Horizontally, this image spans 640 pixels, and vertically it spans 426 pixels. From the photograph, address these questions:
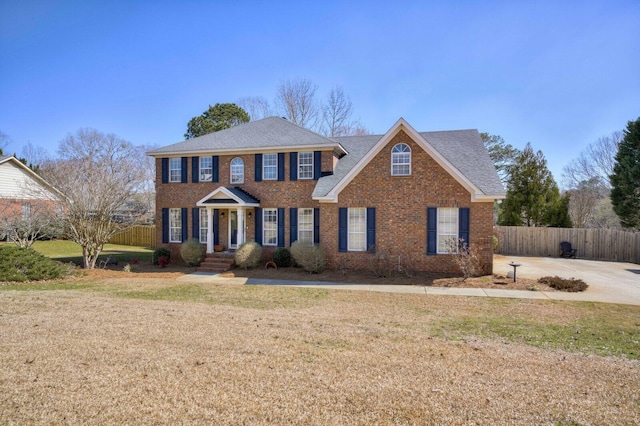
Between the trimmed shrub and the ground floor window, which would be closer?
the trimmed shrub

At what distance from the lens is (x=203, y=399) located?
443 cm

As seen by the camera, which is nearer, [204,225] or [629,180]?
[204,225]

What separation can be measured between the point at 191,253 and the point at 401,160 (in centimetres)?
1084

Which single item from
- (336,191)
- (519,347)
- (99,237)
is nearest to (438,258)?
(336,191)

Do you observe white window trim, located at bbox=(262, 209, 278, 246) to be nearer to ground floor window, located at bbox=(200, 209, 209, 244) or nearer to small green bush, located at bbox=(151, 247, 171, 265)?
ground floor window, located at bbox=(200, 209, 209, 244)

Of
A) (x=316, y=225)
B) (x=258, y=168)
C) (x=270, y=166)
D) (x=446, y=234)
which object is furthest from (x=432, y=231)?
(x=258, y=168)

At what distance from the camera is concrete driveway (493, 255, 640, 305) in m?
11.7

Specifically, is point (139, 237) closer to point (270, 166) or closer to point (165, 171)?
point (165, 171)

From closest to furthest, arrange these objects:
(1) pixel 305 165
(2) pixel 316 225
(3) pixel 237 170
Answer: (2) pixel 316 225 < (1) pixel 305 165 < (3) pixel 237 170

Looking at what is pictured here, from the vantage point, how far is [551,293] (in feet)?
40.0

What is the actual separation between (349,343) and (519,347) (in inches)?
121

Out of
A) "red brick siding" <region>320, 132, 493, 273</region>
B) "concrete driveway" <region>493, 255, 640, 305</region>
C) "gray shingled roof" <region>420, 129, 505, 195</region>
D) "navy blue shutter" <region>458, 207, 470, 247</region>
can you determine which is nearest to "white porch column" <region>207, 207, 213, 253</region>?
"red brick siding" <region>320, 132, 493, 273</region>

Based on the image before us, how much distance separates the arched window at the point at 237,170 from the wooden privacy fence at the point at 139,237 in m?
14.9

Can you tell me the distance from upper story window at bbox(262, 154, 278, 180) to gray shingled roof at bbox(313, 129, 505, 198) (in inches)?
105
